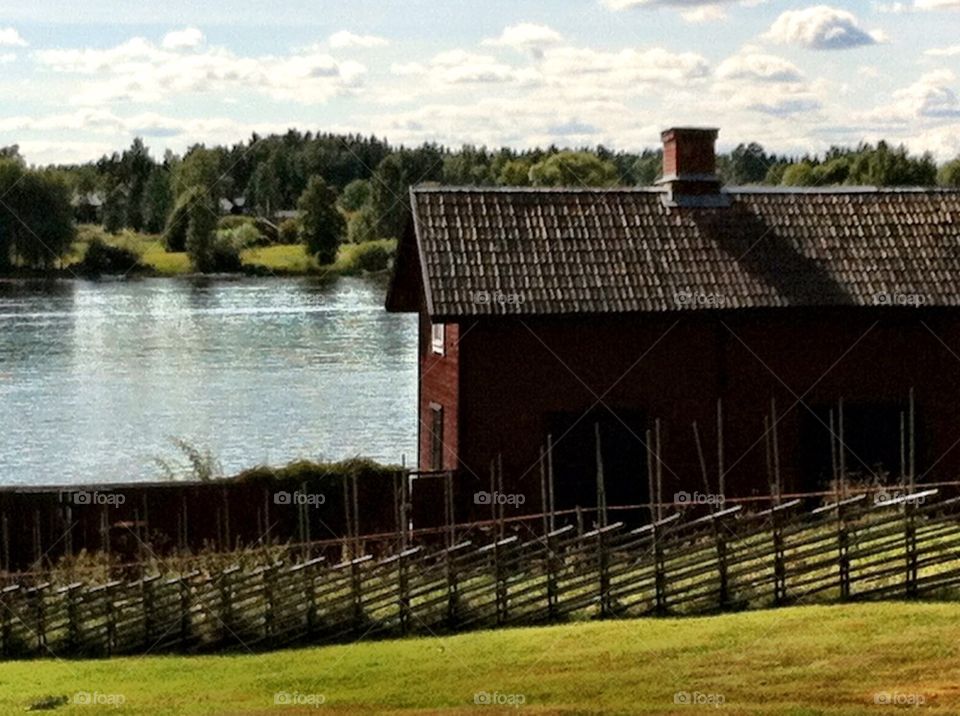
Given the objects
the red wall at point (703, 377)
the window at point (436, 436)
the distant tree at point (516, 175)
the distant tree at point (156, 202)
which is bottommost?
the window at point (436, 436)

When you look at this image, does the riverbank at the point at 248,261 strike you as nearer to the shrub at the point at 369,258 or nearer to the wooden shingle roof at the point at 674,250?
the shrub at the point at 369,258

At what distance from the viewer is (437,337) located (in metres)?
26.1

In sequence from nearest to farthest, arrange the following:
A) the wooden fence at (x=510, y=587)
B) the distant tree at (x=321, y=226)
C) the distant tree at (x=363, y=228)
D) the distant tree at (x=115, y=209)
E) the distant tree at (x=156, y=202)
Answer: the wooden fence at (x=510, y=587) < the distant tree at (x=321, y=226) < the distant tree at (x=363, y=228) < the distant tree at (x=156, y=202) < the distant tree at (x=115, y=209)

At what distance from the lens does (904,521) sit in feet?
55.9

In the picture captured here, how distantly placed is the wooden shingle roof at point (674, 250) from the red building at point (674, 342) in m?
0.04

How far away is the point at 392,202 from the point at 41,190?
1100 inches

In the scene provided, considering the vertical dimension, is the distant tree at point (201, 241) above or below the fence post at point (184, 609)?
above

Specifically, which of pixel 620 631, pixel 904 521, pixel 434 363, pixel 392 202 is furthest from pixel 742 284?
pixel 392 202

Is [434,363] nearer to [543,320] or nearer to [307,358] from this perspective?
[543,320]

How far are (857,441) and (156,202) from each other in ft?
348

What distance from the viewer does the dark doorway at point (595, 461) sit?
23828mm

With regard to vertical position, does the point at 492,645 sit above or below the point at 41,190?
below

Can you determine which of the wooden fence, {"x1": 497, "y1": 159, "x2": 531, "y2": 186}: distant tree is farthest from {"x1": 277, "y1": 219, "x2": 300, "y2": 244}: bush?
the wooden fence

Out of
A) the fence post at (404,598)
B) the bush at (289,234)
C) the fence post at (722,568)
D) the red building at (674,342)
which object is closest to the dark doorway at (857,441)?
the red building at (674,342)
